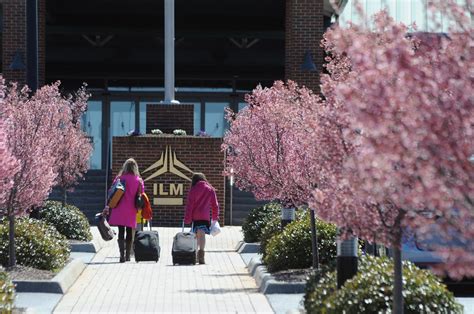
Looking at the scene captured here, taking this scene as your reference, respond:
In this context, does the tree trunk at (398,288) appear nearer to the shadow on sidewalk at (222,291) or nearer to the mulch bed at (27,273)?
the shadow on sidewalk at (222,291)

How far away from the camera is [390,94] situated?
5.82m

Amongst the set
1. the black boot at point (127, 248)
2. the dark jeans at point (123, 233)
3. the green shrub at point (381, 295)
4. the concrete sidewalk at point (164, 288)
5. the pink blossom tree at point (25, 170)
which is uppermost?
the pink blossom tree at point (25, 170)

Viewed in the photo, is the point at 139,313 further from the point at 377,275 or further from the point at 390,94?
the point at 390,94

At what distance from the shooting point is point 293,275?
1398cm

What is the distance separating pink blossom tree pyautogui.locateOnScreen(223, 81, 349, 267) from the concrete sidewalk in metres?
1.28

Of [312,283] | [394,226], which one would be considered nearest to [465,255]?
[394,226]

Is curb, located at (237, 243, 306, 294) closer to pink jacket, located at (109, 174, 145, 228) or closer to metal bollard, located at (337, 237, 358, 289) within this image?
pink jacket, located at (109, 174, 145, 228)

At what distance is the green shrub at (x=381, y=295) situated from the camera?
9156mm

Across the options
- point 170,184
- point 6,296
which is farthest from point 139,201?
point 170,184

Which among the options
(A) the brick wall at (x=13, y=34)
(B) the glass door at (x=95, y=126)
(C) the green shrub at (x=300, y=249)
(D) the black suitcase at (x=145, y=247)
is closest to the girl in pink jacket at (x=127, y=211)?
(D) the black suitcase at (x=145, y=247)

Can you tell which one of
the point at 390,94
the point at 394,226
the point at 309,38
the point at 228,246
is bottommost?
the point at 228,246

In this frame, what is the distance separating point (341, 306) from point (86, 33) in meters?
30.1

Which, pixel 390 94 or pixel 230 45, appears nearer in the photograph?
pixel 390 94

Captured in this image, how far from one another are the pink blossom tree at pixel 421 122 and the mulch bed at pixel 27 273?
8.40 meters
